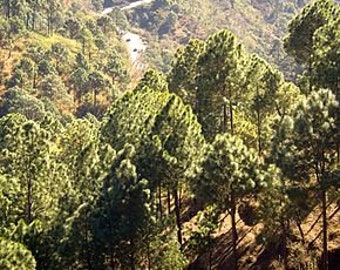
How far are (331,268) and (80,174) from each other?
23606 millimetres

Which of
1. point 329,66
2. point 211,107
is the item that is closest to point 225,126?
point 211,107

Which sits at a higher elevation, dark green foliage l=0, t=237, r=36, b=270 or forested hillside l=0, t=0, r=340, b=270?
forested hillside l=0, t=0, r=340, b=270

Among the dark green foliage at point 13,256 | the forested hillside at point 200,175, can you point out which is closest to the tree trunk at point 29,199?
the forested hillside at point 200,175

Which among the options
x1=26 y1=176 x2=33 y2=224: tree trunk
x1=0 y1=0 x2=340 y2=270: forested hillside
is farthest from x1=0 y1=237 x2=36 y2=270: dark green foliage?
x1=26 y1=176 x2=33 y2=224: tree trunk

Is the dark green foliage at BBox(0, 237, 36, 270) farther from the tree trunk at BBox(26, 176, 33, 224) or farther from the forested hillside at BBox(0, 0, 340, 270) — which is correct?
the tree trunk at BBox(26, 176, 33, 224)

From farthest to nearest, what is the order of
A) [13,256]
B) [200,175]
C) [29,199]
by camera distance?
1. [29,199]
2. [200,175]
3. [13,256]

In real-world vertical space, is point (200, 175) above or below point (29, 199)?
above

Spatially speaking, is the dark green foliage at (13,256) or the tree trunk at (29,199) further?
the tree trunk at (29,199)

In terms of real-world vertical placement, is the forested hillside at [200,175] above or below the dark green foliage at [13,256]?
above

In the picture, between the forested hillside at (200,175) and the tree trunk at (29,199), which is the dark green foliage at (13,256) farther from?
the tree trunk at (29,199)

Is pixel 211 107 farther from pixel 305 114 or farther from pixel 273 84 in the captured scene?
pixel 305 114

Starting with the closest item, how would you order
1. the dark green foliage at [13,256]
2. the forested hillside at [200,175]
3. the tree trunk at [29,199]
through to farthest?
the forested hillside at [200,175], the dark green foliage at [13,256], the tree trunk at [29,199]

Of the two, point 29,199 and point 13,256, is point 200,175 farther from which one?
point 29,199

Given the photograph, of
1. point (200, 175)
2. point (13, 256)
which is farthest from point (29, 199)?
point (200, 175)
